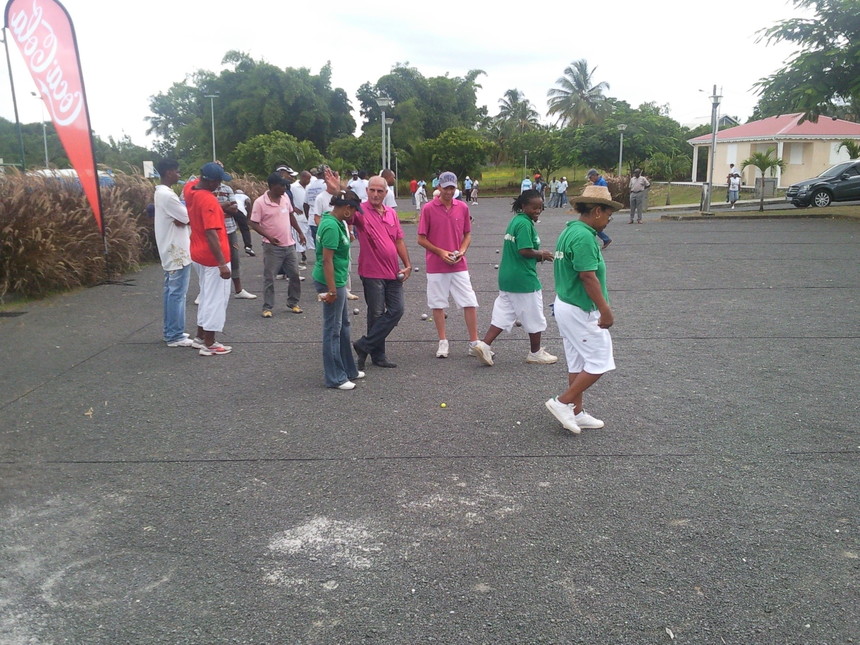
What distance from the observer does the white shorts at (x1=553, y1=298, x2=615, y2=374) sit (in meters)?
4.90

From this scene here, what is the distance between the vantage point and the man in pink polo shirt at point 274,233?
9.66 m

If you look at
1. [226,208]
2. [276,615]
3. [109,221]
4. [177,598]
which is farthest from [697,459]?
[109,221]

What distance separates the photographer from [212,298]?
7406 millimetres

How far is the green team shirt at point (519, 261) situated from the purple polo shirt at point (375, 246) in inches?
40.3

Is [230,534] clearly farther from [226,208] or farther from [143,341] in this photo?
[226,208]

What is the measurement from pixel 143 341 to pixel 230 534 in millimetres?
5013

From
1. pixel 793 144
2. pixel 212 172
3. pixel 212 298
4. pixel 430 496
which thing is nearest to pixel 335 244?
pixel 212 172

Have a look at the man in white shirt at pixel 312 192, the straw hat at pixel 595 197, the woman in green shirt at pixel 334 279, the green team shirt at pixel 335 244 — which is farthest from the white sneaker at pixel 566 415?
the man in white shirt at pixel 312 192

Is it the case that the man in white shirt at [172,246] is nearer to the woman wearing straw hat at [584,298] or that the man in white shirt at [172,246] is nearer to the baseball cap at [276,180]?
the baseball cap at [276,180]

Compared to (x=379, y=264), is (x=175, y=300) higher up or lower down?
lower down

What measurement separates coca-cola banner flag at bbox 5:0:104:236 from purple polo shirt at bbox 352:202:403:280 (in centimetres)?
599

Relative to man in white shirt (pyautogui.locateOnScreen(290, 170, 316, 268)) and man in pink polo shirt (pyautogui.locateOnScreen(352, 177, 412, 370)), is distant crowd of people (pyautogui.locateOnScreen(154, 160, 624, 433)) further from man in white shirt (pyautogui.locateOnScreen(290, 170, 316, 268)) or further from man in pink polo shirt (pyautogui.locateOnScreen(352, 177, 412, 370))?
man in white shirt (pyautogui.locateOnScreen(290, 170, 316, 268))

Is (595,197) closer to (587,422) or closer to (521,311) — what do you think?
(587,422)

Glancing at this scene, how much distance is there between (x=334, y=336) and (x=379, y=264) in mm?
890
